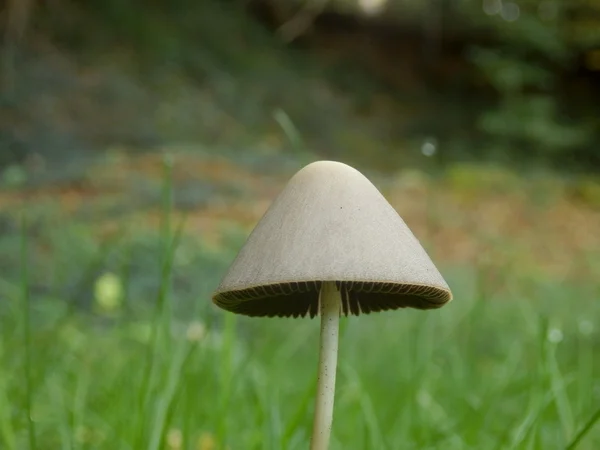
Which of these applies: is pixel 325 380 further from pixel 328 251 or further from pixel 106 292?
pixel 106 292

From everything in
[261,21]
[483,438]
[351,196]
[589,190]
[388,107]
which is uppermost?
[261,21]

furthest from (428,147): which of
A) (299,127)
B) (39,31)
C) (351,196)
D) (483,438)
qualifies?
(299,127)

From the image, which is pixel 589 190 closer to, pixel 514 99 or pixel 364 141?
pixel 514 99

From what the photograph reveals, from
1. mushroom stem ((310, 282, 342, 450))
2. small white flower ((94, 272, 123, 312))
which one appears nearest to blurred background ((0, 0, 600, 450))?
small white flower ((94, 272, 123, 312))

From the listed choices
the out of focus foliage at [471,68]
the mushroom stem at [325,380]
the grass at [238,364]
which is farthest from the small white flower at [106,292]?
the mushroom stem at [325,380]

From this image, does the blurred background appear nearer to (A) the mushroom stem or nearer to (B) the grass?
(B) the grass

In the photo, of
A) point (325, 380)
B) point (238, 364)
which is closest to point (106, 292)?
point (238, 364)
